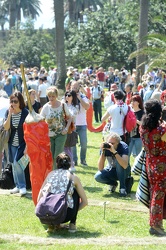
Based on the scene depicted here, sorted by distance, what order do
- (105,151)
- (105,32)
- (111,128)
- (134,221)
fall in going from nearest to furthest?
(134,221), (105,151), (111,128), (105,32)

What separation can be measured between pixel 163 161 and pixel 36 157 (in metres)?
2.18

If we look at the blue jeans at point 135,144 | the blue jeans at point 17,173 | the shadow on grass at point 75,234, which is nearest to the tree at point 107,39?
the blue jeans at point 135,144

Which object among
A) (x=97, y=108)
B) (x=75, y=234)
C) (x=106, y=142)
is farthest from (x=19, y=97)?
(x=97, y=108)

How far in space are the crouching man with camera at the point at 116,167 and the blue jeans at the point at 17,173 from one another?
1.24 m

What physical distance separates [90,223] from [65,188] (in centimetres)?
85

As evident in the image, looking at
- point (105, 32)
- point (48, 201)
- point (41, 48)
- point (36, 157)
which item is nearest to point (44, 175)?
point (36, 157)

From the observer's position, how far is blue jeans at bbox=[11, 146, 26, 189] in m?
9.64

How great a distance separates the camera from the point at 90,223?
A: 8.08 m

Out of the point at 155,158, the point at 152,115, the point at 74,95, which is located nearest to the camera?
the point at 152,115

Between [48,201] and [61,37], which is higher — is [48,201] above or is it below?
below

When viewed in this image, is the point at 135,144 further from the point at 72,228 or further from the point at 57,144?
the point at 72,228

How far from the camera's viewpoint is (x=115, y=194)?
A: 32.9 feet

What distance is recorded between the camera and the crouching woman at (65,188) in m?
7.52

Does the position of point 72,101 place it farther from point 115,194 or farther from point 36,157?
point 36,157
